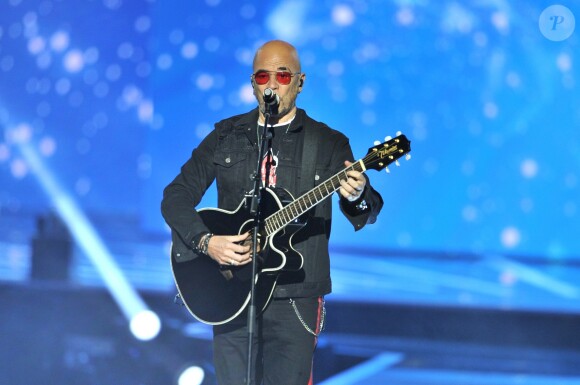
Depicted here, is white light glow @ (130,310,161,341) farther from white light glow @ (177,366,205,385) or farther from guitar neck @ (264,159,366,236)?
guitar neck @ (264,159,366,236)

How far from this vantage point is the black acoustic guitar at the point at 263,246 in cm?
306

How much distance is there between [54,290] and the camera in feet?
20.2

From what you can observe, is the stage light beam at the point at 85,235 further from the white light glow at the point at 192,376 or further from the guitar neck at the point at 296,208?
the guitar neck at the point at 296,208

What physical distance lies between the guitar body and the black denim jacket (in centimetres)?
Result: 6

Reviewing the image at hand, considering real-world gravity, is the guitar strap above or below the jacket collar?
below

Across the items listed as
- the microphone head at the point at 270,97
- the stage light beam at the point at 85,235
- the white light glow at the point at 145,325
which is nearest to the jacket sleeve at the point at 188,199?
the microphone head at the point at 270,97

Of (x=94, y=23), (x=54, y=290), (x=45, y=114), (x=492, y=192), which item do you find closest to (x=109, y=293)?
(x=54, y=290)

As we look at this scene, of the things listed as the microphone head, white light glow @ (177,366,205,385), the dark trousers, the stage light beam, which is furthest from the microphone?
the stage light beam

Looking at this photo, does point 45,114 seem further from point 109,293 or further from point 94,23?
point 109,293

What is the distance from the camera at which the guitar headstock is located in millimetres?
3014

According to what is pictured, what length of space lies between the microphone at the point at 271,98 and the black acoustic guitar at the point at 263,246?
13.0 inches

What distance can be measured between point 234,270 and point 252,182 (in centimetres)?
34

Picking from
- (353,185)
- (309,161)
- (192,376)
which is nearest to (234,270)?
(309,161)

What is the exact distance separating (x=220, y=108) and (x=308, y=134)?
2.75 metres
